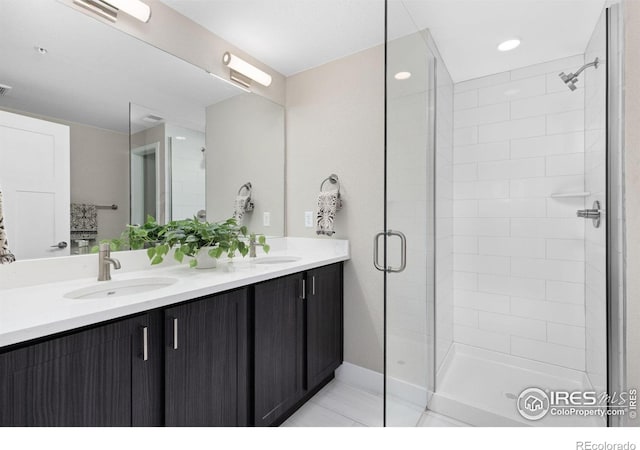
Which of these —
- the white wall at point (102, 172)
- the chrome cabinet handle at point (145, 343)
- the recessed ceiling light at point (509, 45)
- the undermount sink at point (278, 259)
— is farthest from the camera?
the undermount sink at point (278, 259)

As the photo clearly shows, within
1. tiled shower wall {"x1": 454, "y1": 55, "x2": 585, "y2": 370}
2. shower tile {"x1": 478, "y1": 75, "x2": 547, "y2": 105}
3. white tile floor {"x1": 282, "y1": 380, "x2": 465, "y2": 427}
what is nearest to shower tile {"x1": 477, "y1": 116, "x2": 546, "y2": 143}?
tiled shower wall {"x1": 454, "y1": 55, "x2": 585, "y2": 370}

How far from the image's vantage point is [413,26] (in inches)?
59.5

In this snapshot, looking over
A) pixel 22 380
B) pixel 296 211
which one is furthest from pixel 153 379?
pixel 296 211

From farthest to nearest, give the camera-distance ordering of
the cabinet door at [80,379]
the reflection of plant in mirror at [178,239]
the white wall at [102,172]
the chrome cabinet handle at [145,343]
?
1. the reflection of plant in mirror at [178,239]
2. the white wall at [102,172]
3. the chrome cabinet handle at [145,343]
4. the cabinet door at [80,379]

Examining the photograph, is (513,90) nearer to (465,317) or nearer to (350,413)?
(465,317)

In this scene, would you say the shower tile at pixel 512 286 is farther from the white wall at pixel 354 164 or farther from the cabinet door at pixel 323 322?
the cabinet door at pixel 323 322

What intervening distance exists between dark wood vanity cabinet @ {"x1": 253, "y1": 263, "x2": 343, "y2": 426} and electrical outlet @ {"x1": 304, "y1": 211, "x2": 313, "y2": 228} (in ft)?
1.38

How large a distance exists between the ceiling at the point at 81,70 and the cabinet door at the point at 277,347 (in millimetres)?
1144

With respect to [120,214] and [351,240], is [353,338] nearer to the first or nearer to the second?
[351,240]

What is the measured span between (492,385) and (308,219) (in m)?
1.67

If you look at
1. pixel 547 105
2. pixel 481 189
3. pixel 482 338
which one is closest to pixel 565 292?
pixel 482 338

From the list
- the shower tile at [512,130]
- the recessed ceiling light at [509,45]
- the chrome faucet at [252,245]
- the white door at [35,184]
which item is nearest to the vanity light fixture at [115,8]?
the white door at [35,184]

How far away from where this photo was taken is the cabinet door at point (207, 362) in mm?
1071

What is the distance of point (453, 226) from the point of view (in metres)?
2.46
